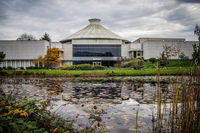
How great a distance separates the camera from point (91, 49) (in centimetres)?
4559

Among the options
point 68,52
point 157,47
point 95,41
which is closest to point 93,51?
point 95,41

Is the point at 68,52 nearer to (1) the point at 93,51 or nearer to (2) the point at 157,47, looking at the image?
(1) the point at 93,51

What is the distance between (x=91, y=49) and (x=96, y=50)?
5.06 ft

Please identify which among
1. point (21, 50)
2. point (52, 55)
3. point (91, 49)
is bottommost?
point (52, 55)

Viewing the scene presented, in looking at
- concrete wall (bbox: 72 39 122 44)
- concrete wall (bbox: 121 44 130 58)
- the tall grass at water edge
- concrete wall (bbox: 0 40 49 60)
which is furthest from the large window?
the tall grass at water edge

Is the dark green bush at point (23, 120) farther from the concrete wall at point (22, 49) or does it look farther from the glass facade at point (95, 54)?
the glass facade at point (95, 54)

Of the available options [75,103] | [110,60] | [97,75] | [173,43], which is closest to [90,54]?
[110,60]

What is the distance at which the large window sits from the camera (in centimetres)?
4534

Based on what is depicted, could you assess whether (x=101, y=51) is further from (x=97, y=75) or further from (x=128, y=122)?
(x=128, y=122)

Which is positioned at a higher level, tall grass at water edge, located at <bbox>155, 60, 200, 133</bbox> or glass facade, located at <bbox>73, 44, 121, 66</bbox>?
glass facade, located at <bbox>73, 44, 121, 66</bbox>

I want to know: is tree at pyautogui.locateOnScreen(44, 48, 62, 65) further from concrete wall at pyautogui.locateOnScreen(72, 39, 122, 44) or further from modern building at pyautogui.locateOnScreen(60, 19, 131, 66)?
concrete wall at pyautogui.locateOnScreen(72, 39, 122, 44)

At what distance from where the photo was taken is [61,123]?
309cm

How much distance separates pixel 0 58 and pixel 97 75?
1208 centimetres

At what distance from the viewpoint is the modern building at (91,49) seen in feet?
131
